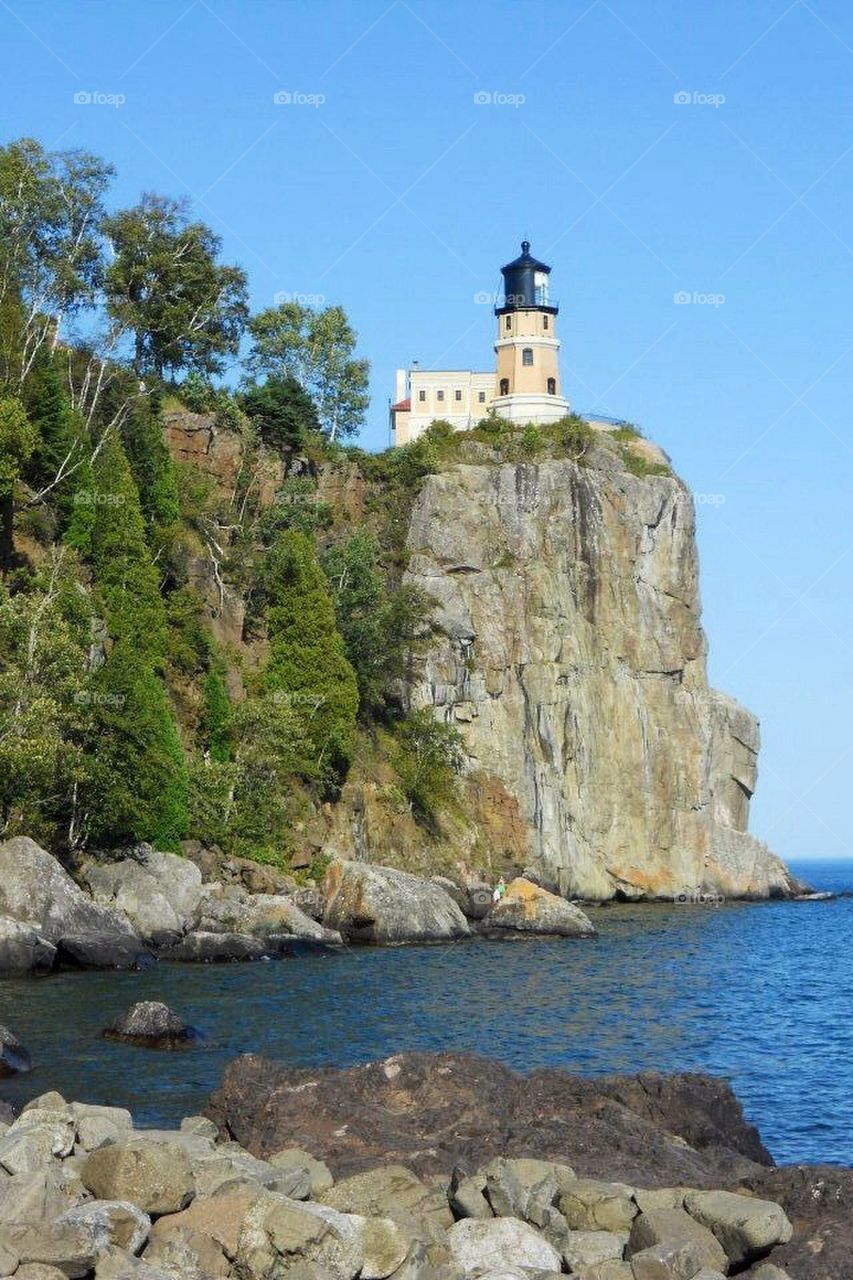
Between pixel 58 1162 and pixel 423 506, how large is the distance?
75840mm

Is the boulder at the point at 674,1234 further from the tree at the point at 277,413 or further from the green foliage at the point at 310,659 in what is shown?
the tree at the point at 277,413

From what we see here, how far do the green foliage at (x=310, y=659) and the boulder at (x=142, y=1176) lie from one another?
5487cm

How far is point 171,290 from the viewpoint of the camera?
281ft

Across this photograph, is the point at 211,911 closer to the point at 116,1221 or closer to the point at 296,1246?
the point at 116,1221

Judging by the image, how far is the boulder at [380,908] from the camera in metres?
63.2

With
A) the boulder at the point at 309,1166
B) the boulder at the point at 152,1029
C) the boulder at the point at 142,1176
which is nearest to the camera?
the boulder at the point at 142,1176

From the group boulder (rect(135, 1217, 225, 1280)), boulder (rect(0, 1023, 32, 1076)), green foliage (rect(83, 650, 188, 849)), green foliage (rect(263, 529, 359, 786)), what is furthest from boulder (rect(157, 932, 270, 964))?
boulder (rect(135, 1217, 225, 1280))

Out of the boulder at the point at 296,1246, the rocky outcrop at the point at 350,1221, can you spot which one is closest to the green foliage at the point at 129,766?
the rocky outcrop at the point at 350,1221

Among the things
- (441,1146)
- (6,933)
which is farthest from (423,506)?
(441,1146)

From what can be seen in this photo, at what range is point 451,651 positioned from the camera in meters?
89.6

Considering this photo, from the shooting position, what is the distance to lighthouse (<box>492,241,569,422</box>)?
109m

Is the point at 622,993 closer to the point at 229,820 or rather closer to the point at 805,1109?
the point at 805,1109

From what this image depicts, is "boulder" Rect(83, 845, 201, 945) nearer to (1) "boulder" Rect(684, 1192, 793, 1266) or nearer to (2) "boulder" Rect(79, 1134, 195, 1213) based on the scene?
(2) "boulder" Rect(79, 1134, 195, 1213)

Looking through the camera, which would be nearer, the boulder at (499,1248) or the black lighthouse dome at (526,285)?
the boulder at (499,1248)
